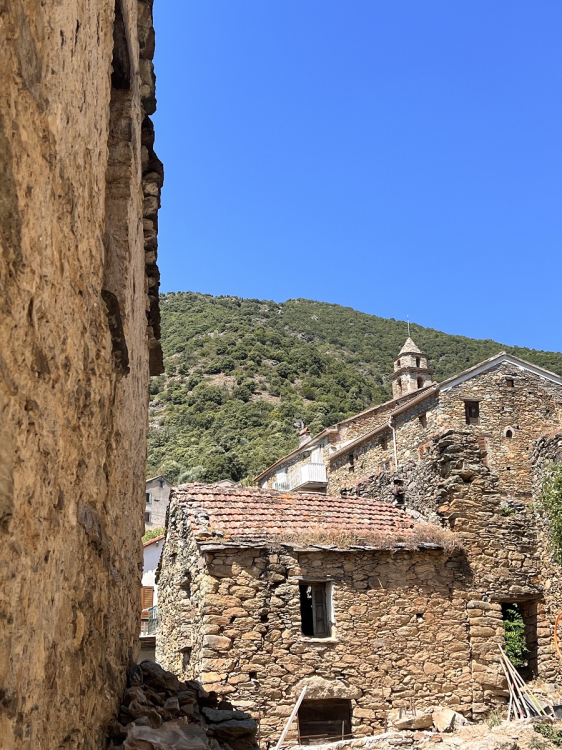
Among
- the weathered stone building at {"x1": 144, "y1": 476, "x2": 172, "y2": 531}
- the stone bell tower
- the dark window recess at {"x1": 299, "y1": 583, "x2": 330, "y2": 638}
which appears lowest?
the dark window recess at {"x1": 299, "y1": 583, "x2": 330, "y2": 638}

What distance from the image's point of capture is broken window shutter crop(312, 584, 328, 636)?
11836 millimetres

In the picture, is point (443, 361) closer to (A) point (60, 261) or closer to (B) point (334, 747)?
(B) point (334, 747)

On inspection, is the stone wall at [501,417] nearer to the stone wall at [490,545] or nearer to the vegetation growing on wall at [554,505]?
the vegetation growing on wall at [554,505]

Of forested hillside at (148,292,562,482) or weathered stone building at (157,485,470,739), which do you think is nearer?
weathered stone building at (157,485,470,739)

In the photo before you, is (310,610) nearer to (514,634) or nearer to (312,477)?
(514,634)

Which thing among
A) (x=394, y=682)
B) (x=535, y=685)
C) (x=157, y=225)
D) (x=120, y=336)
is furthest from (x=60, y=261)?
(x=535, y=685)

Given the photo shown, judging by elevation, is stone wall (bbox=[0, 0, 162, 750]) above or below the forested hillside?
below

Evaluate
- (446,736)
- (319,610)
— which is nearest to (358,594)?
(319,610)

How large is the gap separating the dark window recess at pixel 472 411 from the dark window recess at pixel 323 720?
1890 cm

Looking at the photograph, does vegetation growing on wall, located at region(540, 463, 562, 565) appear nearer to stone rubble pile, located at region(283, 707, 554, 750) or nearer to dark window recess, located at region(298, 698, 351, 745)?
stone rubble pile, located at region(283, 707, 554, 750)

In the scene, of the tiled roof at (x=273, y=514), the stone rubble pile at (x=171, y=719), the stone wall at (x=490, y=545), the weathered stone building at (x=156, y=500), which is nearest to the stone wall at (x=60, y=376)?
the stone rubble pile at (x=171, y=719)

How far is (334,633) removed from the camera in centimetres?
1161

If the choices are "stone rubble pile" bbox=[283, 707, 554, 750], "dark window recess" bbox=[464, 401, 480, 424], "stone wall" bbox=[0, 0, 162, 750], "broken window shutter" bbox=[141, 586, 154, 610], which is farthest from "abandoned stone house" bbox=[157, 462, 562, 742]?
"dark window recess" bbox=[464, 401, 480, 424]

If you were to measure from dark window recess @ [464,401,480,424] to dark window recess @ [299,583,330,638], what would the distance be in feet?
59.6
